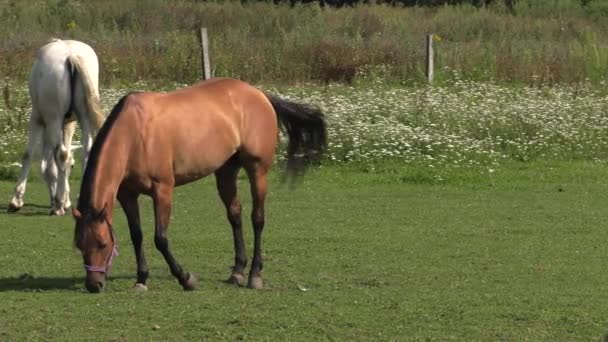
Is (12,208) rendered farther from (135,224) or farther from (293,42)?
(293,42)

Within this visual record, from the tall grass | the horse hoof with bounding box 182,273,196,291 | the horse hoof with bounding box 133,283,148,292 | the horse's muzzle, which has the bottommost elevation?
the tall grass

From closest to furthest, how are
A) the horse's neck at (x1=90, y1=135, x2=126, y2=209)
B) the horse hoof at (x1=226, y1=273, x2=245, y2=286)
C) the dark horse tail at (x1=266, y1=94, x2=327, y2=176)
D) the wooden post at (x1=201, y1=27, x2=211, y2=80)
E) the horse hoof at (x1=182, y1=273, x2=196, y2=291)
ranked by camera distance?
1. the horse's neck at (x1=90, y1=135, x2=126, y2=209)
2. the horse hoof at (x1=182, y1=273, x2=196, y2=291)
3. the horse hoof at (x1=226, y1=273, x2=245, y2=286)
4. the dark horse tail at (x1=266, y1=94, x2=327, y2=176)
5. the wooden post at (x1=201, y1=27, x2=211, y2=80)

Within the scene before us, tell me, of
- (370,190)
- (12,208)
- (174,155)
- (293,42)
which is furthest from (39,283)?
(293,42)

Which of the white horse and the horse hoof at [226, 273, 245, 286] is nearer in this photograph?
the horse hoof at [226, 273, 245, 286]

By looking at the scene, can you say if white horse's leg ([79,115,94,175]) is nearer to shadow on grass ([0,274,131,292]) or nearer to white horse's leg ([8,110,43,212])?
white horse's leg ([8,110,43,212])

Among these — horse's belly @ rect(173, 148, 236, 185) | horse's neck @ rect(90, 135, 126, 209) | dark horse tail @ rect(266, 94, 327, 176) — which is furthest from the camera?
dark horse tail @ rect(266, 94, 327, 176)

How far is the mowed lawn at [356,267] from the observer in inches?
361

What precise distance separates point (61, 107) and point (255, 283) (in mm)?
4932

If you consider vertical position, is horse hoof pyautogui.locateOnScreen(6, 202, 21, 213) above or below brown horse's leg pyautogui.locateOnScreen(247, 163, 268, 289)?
below

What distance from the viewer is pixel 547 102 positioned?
2217 centimetres

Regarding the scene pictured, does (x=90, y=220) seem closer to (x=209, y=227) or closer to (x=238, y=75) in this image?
(x=209, y=227)

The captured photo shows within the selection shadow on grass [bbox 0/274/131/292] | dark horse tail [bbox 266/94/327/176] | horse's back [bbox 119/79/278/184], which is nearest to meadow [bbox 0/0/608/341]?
shadow on grass [bbox 0/274/131/292]

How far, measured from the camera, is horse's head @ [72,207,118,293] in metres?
10.3

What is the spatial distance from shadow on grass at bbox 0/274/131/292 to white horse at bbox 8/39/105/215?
364cm
